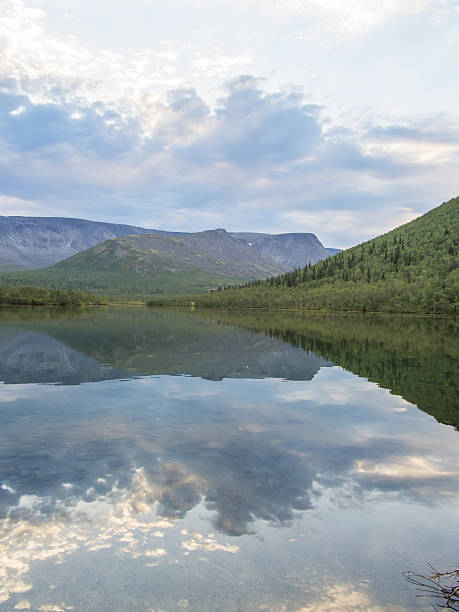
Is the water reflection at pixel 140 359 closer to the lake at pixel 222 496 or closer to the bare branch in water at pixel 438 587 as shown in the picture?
the lake at pixel 222 496

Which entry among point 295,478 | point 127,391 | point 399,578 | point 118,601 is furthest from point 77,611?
point 127,391

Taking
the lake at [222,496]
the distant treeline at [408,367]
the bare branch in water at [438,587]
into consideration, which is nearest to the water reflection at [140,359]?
the distant treeline at [408,367]

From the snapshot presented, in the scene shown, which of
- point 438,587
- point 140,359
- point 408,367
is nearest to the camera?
point 438,587

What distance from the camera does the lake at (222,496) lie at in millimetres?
9062

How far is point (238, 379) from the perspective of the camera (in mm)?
35312

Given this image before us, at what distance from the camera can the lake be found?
9.06 meters

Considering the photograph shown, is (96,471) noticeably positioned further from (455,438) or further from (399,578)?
(455,438)

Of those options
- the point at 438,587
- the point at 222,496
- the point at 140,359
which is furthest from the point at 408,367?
the point at 438,587

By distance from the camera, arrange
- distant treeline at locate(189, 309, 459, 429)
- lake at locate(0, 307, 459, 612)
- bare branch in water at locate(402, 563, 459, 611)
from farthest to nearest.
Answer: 1. distant treeline at locate(189, 309, 459, 429)
2. lake at locate(0, 307, 459, 612)
3. bare branch in water at locate(402, 563, 459, 611)

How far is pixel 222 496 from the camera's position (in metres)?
13.2

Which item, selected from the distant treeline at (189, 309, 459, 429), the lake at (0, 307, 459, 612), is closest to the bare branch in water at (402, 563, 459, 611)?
the lake at (0, 307, 459, 612)

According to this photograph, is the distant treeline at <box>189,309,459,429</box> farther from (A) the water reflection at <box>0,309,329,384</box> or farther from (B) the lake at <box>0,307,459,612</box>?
(A) the water reflection at <box>0,309,329,384</box>

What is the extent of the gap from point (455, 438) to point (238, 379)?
18186mm

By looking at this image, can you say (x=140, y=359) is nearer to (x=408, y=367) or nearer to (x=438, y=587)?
(x=408, y=367)
